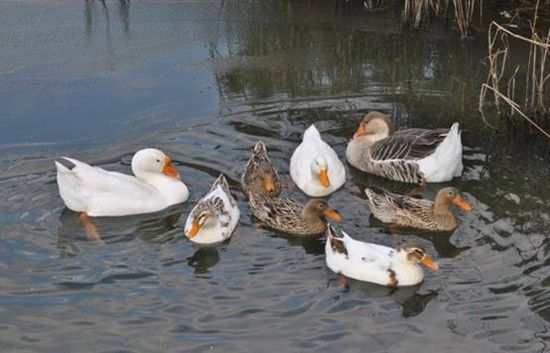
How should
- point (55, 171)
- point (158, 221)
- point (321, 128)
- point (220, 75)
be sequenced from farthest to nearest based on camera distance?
point (220, 75) → point (321, 128) → point (55, 171) → point (158, 221)

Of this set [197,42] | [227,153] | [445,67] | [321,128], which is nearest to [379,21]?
[445,67]

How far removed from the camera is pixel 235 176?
9008mm

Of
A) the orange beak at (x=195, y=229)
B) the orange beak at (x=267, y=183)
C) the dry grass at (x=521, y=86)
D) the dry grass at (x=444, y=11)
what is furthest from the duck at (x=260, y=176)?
the dry grass at (x=444, y=11)

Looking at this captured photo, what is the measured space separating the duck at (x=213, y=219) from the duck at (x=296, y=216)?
0.30 metres

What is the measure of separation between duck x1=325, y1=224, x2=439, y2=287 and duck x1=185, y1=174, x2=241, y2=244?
110 cm

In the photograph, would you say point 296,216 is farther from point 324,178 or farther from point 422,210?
point 422,210

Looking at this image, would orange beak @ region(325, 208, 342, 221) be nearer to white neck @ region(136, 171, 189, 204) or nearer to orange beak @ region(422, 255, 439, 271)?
orange beak @ region(422, 255, 439, 271)

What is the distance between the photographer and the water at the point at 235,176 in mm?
6418

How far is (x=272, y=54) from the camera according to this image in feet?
41.1

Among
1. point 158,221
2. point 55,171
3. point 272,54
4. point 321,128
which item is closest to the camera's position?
point 158,221

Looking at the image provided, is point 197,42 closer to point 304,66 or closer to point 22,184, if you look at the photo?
point 304,66

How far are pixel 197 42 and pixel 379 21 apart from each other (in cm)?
302

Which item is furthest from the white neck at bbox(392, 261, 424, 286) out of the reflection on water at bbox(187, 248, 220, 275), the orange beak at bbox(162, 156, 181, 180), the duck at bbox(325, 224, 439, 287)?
the orange beak at bbox(162, 156, 181, 180)

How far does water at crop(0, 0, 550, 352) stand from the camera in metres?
6.42
